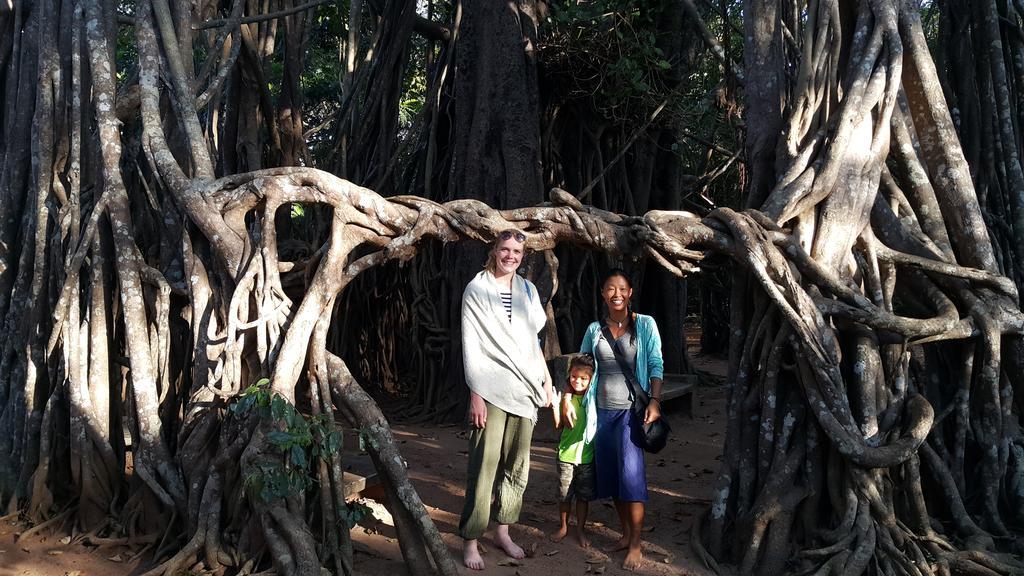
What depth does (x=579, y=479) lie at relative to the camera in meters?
4.07

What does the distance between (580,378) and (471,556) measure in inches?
37.3

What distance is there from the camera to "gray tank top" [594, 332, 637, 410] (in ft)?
13.1

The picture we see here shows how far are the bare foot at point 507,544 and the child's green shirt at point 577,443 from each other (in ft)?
1.41

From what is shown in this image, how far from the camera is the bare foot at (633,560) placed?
3861 mm

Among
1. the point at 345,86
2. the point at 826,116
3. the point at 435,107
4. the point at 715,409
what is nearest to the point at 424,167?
the point at 435,107

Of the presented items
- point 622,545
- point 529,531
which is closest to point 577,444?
point 622,545

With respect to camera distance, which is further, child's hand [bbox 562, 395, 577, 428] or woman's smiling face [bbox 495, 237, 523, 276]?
child's hand [bbox 562, 395, 577, 428]

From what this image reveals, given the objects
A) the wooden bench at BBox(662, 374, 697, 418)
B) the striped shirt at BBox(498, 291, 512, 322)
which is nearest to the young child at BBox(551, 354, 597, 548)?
the striped shirt at BBox(498, 291, 512, 322)

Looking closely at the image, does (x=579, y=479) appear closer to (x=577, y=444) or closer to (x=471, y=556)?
(x=577, y=444)

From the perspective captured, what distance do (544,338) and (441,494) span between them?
2151mm

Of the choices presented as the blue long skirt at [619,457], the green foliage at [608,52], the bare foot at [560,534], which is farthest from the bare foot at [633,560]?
the green foliage at [608,52]

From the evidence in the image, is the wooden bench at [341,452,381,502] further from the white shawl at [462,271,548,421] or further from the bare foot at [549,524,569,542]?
the bare foot at [549,524,569,542]

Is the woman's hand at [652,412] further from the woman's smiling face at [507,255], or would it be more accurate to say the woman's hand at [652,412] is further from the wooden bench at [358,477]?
the wooden bench at [358,477]

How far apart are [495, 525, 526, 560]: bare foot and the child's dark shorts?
33 centimetres
